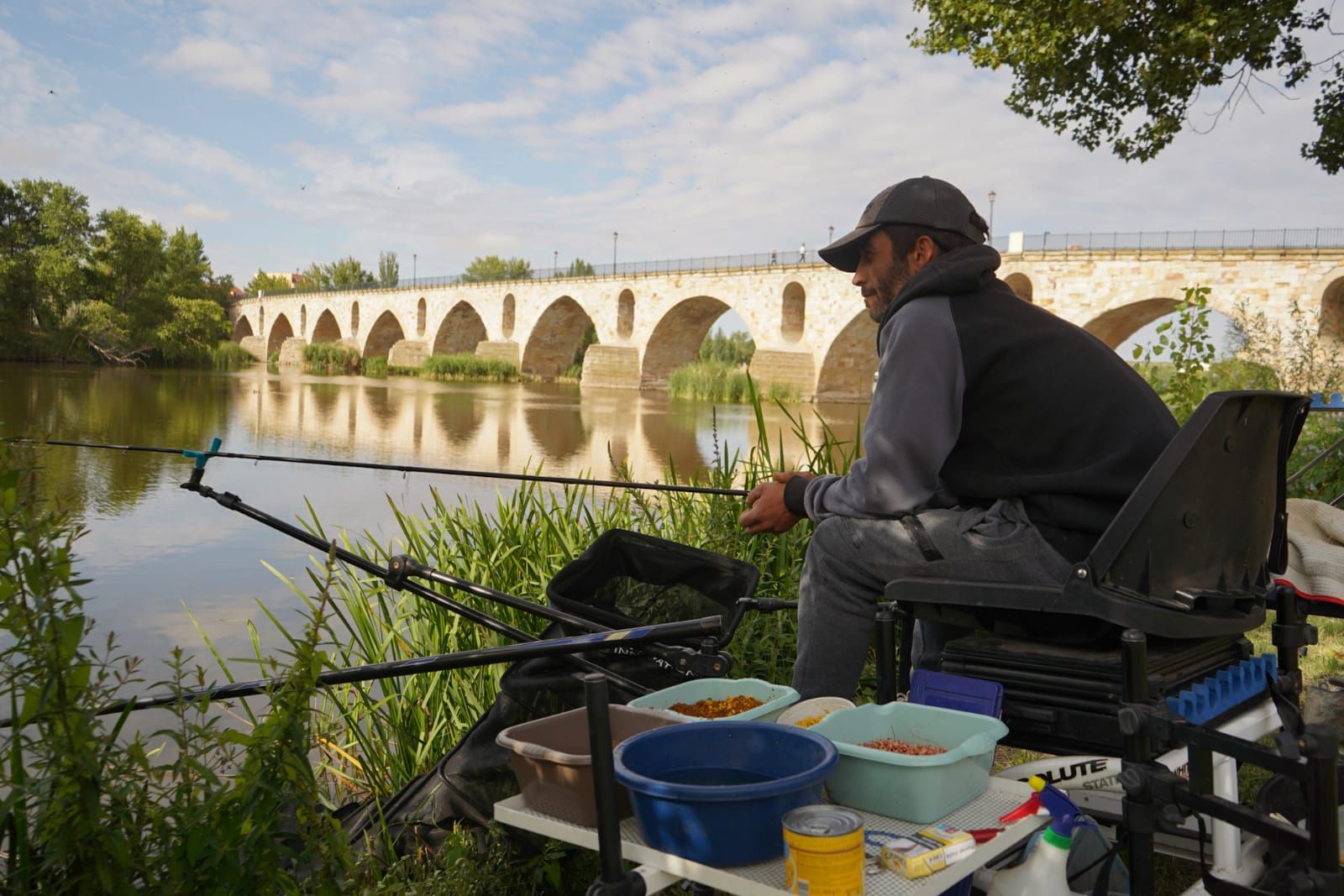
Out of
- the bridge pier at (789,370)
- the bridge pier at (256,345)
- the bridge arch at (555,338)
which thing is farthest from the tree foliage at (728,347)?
the bridge pier at (256,345)

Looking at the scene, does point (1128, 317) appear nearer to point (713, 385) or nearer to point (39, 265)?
point (713, 385)

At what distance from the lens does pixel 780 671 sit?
3422 millimetres

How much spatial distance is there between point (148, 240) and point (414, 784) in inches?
1494

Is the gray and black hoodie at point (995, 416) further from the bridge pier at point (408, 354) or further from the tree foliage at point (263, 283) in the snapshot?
the tree foliage at point (263, 283)

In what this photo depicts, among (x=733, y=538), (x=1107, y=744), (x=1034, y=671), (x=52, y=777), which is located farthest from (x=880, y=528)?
(x=733, y=538)

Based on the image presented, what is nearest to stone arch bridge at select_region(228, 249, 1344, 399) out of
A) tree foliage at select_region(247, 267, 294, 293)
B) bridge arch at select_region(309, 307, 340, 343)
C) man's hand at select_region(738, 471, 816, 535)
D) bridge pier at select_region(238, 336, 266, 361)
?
bridge arch at select_region(309, 307, 340, 343)

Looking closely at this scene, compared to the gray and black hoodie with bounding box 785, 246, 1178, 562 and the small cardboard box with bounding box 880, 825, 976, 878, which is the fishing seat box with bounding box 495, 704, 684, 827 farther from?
the gray and black hoodie with bounding box 785, 246, 1178, 562

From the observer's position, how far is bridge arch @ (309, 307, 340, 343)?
60094 mm

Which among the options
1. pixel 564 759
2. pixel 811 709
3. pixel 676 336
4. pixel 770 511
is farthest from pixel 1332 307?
pixel 564 759

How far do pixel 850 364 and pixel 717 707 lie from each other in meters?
30.3

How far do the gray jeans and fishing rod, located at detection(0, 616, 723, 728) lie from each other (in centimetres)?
42

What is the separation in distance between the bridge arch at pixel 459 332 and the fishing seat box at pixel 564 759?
4636 centimetres

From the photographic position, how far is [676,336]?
37.9 m

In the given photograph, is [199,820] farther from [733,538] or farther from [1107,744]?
[733,538]
